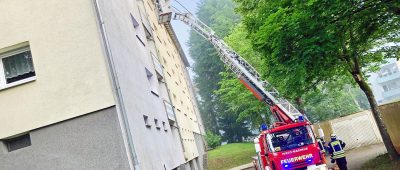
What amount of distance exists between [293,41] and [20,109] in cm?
796

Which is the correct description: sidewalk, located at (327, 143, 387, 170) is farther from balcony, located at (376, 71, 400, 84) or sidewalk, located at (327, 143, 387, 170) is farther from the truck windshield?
balcony, located at (376, 71, 400, 84)

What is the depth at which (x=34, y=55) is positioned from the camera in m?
7.86

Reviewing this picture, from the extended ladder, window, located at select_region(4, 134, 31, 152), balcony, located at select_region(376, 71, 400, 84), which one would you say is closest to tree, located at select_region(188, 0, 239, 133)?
the extended ladder

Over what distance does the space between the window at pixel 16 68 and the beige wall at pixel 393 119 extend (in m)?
13.8

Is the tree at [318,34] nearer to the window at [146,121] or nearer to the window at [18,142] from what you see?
the window at [146,121]

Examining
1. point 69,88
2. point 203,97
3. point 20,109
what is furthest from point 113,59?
point 203,97

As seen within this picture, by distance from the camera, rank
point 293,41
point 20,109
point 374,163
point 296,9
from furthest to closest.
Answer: point 374,163 < point 293,41 < point 296,9 < point 20,109

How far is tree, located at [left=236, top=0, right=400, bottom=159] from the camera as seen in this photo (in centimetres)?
995

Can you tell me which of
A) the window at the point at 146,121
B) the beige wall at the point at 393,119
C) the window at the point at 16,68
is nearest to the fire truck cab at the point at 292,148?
the beige wall at the point at 393,119

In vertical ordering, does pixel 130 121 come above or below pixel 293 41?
below

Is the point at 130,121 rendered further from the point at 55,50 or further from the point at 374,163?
the point at 374,163

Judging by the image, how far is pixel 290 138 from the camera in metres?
12.9

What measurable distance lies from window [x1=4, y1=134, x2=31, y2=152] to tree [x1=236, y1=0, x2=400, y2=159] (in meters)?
7.43

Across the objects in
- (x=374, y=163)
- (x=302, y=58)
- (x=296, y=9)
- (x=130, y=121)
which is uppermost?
(x=296, y=9)
